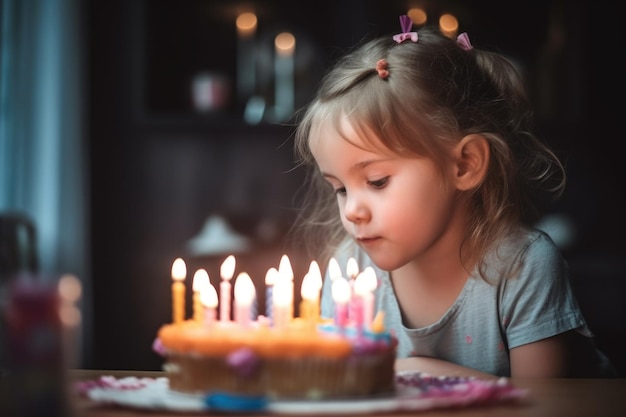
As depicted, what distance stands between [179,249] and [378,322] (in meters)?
2.85

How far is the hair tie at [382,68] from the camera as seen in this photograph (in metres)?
1.53

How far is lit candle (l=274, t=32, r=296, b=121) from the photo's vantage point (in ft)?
12.8

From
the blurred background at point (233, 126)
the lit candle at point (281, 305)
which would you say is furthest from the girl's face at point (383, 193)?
the blurred background at point (233, 126)

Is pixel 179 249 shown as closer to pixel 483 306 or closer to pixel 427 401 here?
pixel 483 306

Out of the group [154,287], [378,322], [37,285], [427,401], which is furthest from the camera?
[154,287]

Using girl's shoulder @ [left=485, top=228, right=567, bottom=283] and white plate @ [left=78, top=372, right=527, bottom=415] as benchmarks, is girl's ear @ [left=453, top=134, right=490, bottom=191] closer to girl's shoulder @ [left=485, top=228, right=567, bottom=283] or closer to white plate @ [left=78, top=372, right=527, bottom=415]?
girl's shoulder @ [left=485, top=228, right=567, bottom=283]

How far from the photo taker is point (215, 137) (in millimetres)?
3898

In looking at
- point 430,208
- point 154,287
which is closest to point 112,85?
point 154,287

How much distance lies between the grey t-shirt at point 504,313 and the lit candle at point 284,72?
2.41 meters

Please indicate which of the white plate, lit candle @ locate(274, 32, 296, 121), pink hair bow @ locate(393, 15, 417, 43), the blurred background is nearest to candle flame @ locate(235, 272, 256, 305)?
the white plate

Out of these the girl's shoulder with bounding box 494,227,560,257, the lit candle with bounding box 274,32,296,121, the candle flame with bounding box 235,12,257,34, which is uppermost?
the candle flame with bounding box 235,12,257,34

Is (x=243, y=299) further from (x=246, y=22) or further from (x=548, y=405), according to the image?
(x=246, y=22)

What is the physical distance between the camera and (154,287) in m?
3.81

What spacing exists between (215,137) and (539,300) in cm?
258
